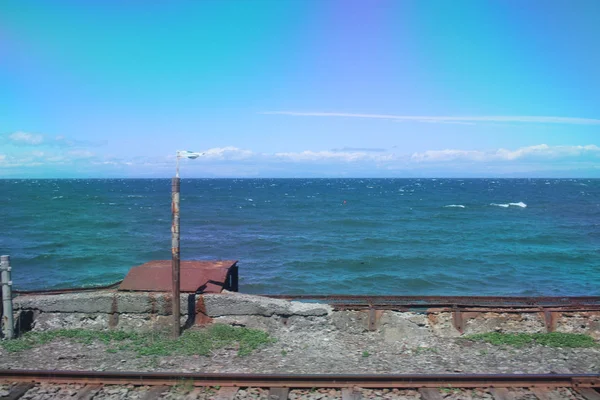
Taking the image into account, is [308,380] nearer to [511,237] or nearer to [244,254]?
[244,254]

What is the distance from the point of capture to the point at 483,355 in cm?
842

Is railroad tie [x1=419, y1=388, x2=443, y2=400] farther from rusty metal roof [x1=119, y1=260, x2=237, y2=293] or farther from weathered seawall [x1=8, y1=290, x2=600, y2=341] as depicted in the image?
rusty metal roof [x1=119, y1=260, x2=237, y2=293]

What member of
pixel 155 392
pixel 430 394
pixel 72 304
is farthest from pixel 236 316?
pixel 430 394

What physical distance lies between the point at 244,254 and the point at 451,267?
467 inches

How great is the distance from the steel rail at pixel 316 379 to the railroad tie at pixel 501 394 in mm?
119

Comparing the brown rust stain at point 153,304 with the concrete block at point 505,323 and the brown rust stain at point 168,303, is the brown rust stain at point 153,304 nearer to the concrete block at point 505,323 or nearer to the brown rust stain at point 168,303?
the brown rust stain at point 168,303

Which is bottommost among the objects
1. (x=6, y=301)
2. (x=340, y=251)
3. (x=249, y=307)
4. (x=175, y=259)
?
(x=340, y=251)

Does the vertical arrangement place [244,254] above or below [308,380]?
below

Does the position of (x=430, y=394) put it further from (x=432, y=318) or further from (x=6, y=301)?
(x=6, y=301)

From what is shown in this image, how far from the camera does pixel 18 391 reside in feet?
21.9

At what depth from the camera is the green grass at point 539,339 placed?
29.3 feet

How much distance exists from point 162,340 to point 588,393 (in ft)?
23.2

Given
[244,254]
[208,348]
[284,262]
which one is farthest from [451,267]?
[208,348]

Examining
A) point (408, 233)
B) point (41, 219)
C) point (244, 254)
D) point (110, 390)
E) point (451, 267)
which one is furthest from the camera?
point (41, 219)
